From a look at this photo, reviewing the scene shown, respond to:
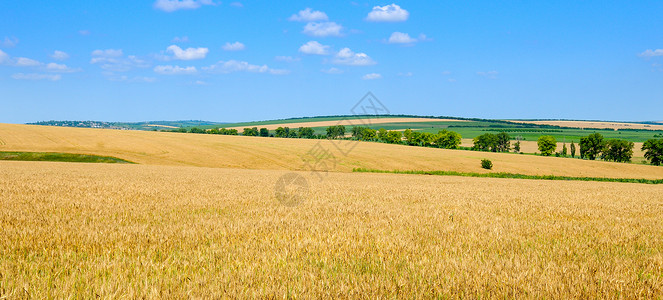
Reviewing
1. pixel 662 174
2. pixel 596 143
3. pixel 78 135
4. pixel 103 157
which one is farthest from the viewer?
pixel 596 143

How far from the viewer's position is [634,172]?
6322 centimetres

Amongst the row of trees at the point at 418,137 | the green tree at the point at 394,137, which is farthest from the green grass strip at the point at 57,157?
the green tree at the point at 394,137

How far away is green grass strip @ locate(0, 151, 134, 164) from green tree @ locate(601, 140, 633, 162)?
11314 cm

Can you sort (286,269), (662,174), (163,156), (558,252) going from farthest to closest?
(662,174) → (163,156) → (558,252) → (286,269)

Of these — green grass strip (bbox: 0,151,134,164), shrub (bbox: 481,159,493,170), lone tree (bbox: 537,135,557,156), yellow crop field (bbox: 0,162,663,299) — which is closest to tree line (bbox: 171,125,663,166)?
lone tree (bbox: 537,135,557,156)

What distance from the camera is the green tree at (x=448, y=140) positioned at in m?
126

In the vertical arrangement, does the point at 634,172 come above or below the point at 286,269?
below

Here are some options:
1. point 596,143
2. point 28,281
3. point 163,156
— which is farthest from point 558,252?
point 596,143

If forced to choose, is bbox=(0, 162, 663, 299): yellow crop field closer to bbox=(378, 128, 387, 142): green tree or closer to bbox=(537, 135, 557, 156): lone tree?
bbox=(537, 135, 557, 156): lone tree

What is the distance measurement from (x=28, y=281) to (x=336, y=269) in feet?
10.4

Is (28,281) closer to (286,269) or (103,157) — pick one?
(286,269)

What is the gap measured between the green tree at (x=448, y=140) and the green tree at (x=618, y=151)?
1534 inches

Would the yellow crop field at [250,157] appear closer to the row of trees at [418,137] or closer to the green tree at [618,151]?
the green tree at [618,151]

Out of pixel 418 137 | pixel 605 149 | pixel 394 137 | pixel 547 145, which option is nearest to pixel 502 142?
pixel 547 145
